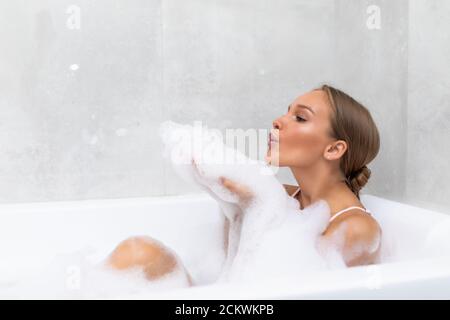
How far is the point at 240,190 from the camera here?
3.31 feet

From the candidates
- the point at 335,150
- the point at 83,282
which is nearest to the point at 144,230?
the point at 83,282

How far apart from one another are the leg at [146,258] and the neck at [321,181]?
0.39 metres

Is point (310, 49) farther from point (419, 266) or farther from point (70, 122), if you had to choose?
point (419, 266)

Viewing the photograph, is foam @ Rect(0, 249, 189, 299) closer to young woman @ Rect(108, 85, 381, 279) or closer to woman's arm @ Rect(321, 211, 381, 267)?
young woman @ Rect(108, 85, 381, 279)

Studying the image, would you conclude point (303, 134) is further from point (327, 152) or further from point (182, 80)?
point (182, 80)

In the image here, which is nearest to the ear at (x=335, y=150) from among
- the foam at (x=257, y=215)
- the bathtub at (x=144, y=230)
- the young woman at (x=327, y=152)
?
the young woman at (x=327, y=152)

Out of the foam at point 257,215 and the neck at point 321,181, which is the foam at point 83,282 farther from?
the neck at point 321,181

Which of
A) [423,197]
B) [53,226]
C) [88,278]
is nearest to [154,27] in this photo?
[53,226]

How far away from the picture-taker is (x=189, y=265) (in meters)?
1.25

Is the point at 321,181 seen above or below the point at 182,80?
below

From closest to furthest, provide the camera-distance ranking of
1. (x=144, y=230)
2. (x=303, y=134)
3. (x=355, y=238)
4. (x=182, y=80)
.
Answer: (x=355, y=238), (x=303, y=134), (x=144, y=230), (x=182, y=80)

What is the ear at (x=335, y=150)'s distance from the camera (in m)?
1.10

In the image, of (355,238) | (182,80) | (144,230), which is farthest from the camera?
(182,80)

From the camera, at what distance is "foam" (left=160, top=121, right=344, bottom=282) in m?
0.95
